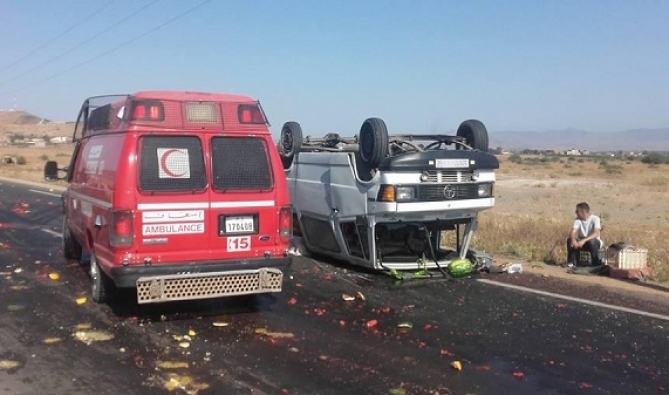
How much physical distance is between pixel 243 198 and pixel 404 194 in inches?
110

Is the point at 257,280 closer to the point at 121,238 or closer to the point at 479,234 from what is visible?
the point at 121,238

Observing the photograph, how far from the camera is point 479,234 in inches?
579

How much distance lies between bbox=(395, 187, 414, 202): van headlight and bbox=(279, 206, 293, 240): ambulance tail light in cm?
217

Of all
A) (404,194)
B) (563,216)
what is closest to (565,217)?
(563,216)

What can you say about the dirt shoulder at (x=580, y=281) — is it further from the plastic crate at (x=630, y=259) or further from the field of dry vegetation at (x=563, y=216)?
the field of dry vegetation at (x=563, y=216)

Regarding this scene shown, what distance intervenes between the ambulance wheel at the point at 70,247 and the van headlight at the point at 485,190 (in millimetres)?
6112

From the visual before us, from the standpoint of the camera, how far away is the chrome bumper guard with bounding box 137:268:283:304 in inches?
262

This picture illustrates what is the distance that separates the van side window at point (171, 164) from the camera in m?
6.74

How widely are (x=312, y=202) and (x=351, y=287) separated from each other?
219 cm

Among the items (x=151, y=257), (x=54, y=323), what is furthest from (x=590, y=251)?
(x=54, y=323)

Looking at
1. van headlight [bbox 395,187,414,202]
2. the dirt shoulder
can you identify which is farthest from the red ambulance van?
the dirt shoulder

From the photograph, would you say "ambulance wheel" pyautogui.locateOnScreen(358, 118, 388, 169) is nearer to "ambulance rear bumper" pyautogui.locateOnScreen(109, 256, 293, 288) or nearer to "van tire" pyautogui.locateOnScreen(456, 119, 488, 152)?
"van tire" pyautogui.locateOnScreen(456, 119, 488, 152)

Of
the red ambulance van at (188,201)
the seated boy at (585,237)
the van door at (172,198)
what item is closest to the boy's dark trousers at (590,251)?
the seated boy at (585,237)

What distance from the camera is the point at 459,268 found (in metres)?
9.85
